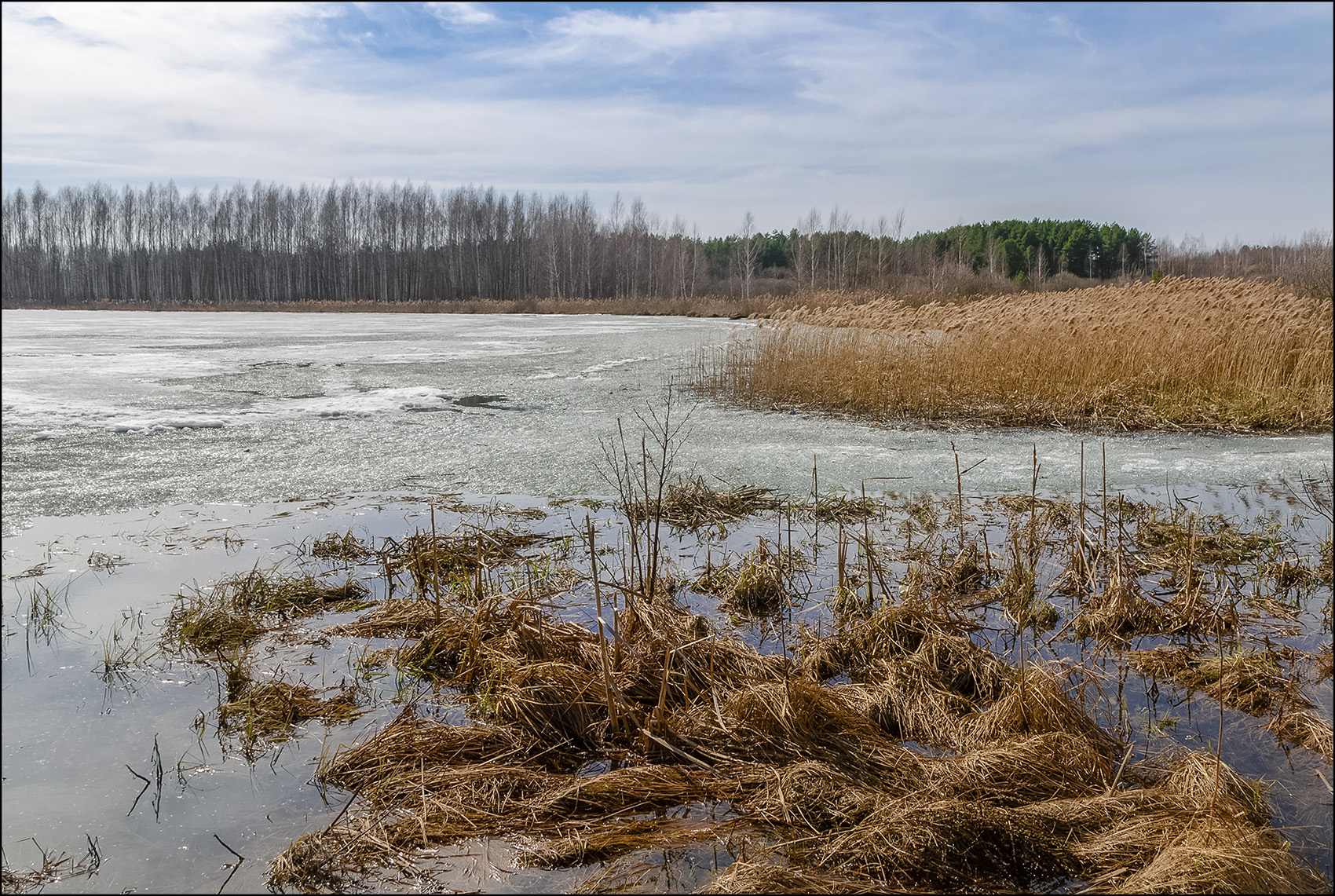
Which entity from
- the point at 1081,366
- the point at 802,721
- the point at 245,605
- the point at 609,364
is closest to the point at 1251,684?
the point at 802,721

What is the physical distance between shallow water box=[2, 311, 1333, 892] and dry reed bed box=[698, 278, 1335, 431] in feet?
2.73

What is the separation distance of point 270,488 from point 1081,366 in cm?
926

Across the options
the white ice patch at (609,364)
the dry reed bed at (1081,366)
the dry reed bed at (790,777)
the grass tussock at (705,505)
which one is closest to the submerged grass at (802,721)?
the dry reed bed at (790,777)

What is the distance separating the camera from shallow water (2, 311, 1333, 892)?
2.56 m

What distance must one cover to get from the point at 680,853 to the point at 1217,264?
56.6 metres

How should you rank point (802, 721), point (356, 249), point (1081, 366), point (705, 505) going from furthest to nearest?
point (356, 249), point (1081, 366), point (705, 505), point (802, 721)

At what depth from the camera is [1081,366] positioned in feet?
34.4

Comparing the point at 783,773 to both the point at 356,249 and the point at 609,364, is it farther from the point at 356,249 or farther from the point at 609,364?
the point at 356,249

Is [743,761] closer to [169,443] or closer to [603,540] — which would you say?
[603,540]

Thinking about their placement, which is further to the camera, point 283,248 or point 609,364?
point 283,248

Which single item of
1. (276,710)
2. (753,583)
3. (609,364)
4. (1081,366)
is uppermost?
(1081,366)

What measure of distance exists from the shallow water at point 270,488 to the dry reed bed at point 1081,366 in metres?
0.83

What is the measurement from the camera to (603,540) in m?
5.30

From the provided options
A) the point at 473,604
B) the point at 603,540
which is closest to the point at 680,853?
the point at 473,604
